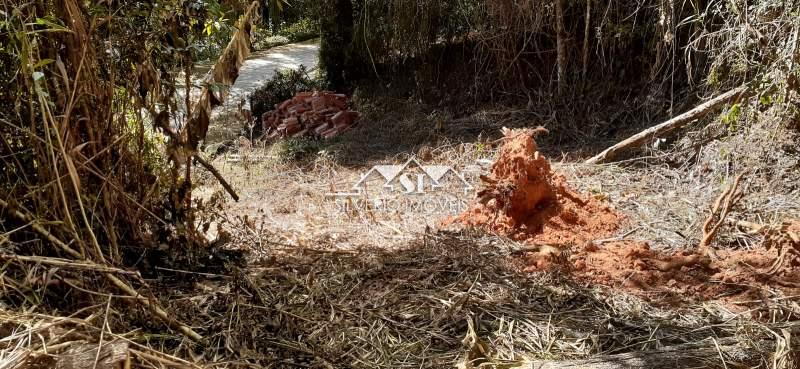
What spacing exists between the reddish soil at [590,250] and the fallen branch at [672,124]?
4.33 ft

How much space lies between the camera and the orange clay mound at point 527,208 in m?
4.13

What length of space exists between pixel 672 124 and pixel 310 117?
4.57 meters

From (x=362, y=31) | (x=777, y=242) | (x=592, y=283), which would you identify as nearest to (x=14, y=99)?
(x=592, y=283)

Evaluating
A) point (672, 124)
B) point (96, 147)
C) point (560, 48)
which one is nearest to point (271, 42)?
point (560, 48)

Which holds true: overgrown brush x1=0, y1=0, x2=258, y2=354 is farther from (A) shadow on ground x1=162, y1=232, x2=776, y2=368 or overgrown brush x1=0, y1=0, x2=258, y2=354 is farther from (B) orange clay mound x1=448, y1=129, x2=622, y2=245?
(B) orange clay mound x1=448, y1=129, x2=622, y2=245

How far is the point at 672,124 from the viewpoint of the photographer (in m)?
5.57

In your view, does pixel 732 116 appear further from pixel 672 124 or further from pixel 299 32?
pixel 299 32

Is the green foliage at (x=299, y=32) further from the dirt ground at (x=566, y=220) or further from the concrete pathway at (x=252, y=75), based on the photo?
the dirt ground at (x=566, y=220)

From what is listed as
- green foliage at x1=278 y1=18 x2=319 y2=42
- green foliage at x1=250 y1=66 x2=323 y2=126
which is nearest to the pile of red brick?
green foliage at x1=250 y1=66 x2=323 y2=126

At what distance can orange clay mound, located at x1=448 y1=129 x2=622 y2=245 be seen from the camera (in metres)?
4.13

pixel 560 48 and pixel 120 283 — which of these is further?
pixel 560 48

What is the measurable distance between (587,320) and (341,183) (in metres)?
3.44

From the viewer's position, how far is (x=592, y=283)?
3.33 m

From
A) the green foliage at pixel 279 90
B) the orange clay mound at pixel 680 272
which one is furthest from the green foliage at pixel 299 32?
the orange clay mound at pixel 680 272
